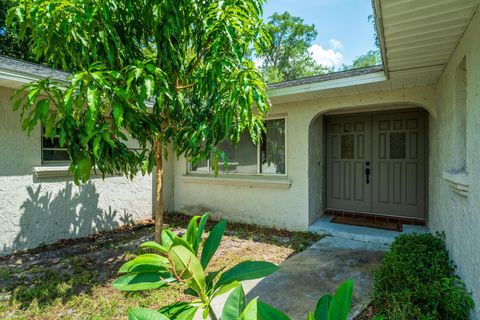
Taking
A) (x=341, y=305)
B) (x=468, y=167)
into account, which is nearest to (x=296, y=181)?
(x=468, y=167)

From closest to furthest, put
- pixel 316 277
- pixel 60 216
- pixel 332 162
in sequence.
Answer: pixel 316 277 → pixel 60 216 → pixel 332 162

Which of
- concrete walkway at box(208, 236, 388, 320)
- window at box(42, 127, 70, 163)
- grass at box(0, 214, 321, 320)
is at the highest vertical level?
window at box(42, 127, 70, 163)

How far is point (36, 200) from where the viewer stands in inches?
187

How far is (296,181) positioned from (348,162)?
5.27 ft

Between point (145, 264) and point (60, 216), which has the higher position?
point (145, 264)

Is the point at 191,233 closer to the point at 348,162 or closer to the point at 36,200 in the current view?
the point at 36,200

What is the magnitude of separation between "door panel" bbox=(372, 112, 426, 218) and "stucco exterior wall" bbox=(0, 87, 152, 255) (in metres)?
5.72

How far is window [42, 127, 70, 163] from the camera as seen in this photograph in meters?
5.00

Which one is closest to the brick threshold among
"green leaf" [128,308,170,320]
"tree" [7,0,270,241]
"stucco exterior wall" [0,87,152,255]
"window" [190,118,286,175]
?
"window" [190,118,286,175]

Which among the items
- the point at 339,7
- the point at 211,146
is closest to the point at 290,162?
the point at 211,146

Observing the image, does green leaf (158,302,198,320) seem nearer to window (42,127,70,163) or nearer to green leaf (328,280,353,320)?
green leaf (328,280,353,320)

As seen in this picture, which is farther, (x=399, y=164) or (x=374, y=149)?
(x=374, y=149)

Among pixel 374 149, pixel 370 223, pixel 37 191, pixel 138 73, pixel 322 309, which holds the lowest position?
pixel 370 223

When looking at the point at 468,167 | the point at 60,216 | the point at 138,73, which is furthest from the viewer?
the point at 60,216
